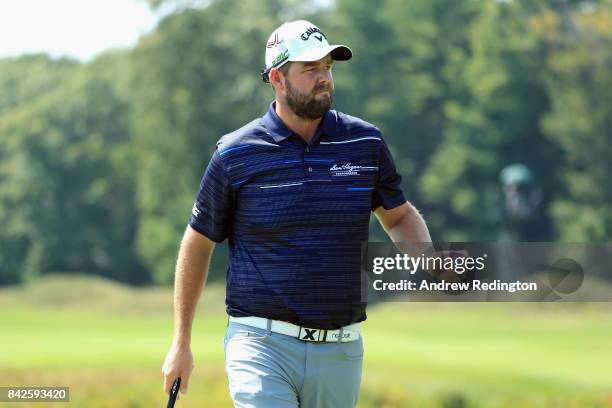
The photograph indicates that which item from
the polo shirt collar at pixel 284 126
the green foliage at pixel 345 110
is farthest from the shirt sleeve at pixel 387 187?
the green foliage at pixel 345 110

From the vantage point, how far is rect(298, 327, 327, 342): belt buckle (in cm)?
497

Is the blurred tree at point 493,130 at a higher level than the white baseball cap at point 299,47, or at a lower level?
higher

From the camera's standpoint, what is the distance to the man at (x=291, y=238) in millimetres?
4969

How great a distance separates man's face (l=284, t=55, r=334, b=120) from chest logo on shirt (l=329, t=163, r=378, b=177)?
0.69 feet

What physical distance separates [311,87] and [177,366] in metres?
1.19

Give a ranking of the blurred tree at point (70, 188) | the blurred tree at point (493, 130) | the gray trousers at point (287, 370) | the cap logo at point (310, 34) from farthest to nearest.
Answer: the blurred tree at point (493, 130)
the blurred tree at point (70, 188)
the cap logo at point (310, 34)
the gray trousers at point (287, 370)

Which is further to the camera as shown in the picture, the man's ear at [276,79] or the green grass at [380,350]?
the green grass at [380,350]

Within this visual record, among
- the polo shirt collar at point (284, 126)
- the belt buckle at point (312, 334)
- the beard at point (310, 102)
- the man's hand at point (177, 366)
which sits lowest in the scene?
the man's hand at point (177, 366)

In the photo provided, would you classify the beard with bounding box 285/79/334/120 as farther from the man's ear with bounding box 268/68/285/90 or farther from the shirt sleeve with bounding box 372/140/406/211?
the shirt sleeve with bounding box 372/140/406/211

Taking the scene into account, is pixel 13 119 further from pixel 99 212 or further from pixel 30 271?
pixel 99 212

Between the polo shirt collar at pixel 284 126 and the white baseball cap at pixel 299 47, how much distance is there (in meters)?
0.20

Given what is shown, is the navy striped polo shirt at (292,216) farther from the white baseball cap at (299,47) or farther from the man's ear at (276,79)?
the white baseball cap at (299,47)

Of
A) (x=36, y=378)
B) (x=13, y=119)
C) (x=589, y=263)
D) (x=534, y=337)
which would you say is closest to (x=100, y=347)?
(x=534, y=337)

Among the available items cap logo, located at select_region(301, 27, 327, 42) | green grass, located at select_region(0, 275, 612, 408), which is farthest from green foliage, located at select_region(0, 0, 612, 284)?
cap logo, located at select_region(301, 27, 327, 42)
